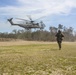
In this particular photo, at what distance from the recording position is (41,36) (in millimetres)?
148750

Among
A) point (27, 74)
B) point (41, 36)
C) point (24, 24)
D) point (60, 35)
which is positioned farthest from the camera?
point (41, 36)

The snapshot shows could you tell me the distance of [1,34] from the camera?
504ft

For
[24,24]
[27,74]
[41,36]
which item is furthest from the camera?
[41,36]

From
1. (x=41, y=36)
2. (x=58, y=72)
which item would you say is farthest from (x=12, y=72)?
(x=41, y=36)

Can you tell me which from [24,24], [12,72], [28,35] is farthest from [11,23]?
[12,72]

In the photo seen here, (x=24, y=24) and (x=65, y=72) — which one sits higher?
(x=24, y=24)

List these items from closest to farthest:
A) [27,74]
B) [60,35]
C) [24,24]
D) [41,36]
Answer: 1. [27,74]
2. [60,35]
3. [24,24]
4. [41,36]

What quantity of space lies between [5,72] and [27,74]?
43.5 inches

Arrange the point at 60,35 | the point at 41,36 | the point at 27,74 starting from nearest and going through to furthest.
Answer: the point at 27,74 < the point at 60,35 < the point at 41,36

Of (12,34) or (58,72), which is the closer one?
(58,72)

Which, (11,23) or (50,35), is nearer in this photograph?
(11,23)

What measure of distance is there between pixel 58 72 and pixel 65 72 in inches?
11.8

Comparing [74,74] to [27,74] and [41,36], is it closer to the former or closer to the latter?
[27,74]

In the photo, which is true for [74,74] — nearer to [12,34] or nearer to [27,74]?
[27,74]
